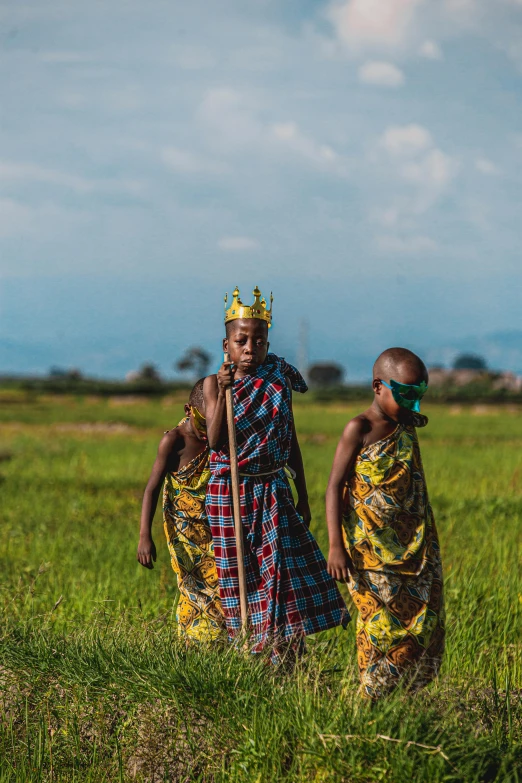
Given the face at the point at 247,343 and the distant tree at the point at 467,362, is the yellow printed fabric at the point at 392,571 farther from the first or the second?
the distant tree at the point at 467,362

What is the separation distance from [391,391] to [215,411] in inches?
30.6

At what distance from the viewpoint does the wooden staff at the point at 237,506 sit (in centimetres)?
389

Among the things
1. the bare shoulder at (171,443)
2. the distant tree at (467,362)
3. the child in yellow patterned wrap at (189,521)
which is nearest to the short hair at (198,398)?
the child in yellow patterned wrap at (189,521)

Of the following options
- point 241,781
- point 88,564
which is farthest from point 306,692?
point 88,564

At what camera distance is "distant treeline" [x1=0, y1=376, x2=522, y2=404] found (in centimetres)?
5453

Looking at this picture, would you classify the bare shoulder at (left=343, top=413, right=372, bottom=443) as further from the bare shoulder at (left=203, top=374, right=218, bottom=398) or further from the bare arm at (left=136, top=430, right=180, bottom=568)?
the bare arm at (left=136, top=430, right=180, bottom=568)

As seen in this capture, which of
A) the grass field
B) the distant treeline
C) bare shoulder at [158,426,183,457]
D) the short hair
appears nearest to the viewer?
the grass field

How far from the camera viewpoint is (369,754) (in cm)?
313

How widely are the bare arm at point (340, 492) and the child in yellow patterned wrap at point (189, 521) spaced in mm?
764

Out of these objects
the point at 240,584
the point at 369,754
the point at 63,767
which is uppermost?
the point at 240,584

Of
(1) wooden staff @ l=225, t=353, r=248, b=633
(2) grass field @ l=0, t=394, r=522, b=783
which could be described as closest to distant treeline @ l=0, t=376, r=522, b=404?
(2) grass field @ l=0, t=394, r=522, b=783

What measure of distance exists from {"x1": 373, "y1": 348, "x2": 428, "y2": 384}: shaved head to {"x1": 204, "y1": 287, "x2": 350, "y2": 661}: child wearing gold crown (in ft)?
1.56

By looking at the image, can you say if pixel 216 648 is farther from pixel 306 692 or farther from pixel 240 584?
pixel 306 692

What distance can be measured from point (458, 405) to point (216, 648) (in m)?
47.0
